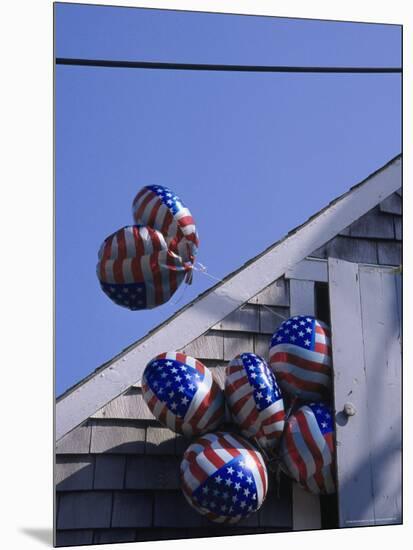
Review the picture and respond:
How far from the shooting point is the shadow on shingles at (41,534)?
3.01 m

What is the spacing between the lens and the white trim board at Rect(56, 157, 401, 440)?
10.1 ft

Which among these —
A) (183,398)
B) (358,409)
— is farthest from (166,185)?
(358,409)

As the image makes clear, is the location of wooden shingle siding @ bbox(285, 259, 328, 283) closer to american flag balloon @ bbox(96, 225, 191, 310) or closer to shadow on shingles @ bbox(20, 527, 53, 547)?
american flag balloon @ bbox(96, 225, 191, 310)

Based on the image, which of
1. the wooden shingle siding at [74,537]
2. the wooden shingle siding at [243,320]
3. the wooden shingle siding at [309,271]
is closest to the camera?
the wooden shingle siding at [74,537]

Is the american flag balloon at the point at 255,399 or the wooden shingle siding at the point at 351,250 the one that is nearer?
the american flag balloon at the point at 255,399

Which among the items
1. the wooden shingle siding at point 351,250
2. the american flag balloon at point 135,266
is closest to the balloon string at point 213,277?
the american flag balloon at point 135,266

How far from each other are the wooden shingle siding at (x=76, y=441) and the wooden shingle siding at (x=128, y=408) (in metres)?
0.06

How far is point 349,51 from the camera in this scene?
3693 mm

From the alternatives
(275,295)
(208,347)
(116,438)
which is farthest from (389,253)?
(116,438)

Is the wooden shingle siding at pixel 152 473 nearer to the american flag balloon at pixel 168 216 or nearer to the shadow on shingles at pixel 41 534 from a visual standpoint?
the shadow on shingles at pixel 41 534

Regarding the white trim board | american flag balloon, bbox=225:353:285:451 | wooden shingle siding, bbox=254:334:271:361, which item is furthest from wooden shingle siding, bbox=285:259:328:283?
american flag balloon, bbox=225:353:285:451

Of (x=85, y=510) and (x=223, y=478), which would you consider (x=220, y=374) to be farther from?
(x=85, y=510)

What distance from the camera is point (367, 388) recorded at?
3.38 m

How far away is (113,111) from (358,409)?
130 centimetres
